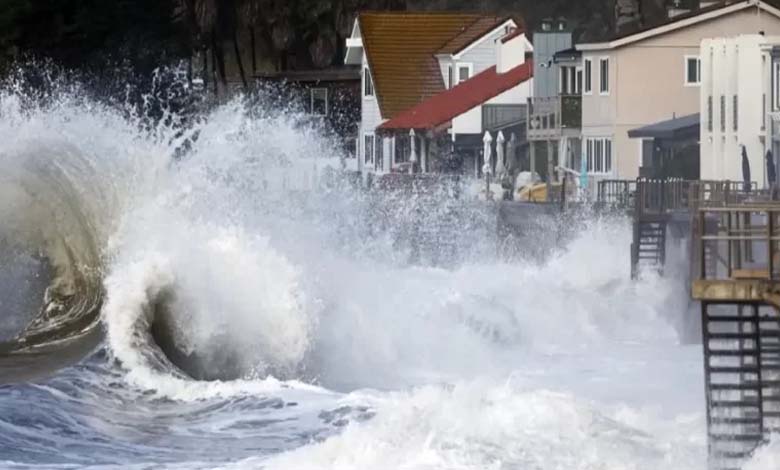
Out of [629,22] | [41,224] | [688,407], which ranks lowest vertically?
[688,407]

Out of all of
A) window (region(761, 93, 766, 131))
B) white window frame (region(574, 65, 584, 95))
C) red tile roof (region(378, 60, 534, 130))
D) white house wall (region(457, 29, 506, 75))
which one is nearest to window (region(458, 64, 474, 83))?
white house wall (region(457, 29, 506, 75))

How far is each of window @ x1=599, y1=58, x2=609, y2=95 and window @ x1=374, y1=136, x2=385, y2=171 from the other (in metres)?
19.0

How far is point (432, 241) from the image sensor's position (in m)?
47.6

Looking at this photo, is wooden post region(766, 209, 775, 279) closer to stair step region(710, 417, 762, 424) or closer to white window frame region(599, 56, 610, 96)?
stair step region(710, 417, 762, 424)

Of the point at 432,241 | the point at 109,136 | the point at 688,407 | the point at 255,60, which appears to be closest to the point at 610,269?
the point at 432,241

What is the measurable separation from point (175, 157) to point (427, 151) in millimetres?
49495

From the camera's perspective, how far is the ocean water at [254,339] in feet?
62.2

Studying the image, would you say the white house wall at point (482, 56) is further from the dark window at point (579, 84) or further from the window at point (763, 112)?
the window at point (763, 112)

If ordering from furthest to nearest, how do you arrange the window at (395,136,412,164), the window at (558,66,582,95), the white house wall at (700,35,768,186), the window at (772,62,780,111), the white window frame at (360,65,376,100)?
the white window frame at (360,65,376,100)
the window at (395,136,412,164)
the window at (558,66,582,95)
the white house wall at (700,35,768,186)
the window at (772,62,780,111)

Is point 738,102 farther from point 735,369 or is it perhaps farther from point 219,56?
point 219,56

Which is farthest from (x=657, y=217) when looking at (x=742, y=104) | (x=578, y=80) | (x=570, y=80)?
(x=570, y=80)

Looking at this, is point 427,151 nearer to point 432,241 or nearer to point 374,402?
point 432,241

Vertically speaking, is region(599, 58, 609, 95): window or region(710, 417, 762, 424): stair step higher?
region(599, 58, 609, 95): window

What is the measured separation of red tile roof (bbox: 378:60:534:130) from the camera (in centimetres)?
7394
